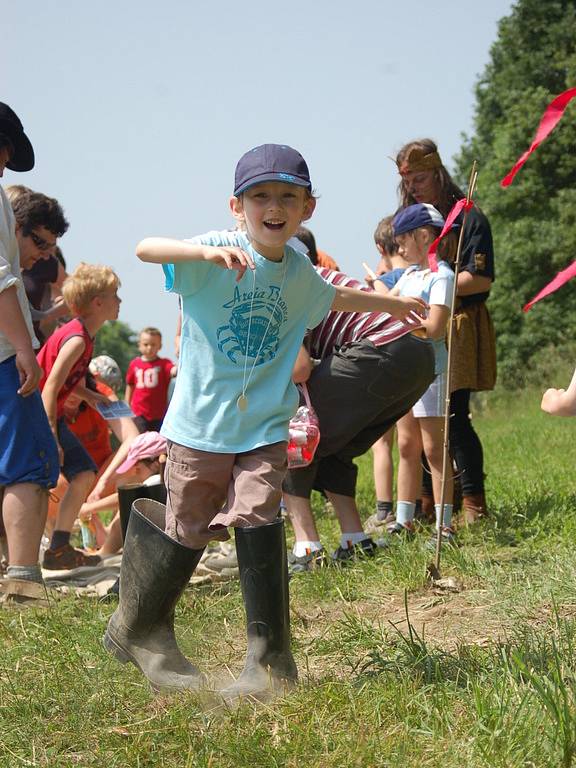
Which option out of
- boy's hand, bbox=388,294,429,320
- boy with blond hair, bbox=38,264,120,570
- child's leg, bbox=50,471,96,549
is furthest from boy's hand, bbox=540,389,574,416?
child's leg, bbox=50,471,96,549

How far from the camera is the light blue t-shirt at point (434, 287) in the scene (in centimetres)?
525

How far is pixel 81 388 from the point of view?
6.76 meters

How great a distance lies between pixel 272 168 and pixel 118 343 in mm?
82592

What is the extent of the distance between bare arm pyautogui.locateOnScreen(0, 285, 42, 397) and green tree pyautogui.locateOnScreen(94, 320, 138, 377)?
247ft

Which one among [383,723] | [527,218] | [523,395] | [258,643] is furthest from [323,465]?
[527,218]

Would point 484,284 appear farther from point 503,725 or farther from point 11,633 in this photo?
point 503,725

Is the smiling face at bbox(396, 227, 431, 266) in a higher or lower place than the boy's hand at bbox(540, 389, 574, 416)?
higher

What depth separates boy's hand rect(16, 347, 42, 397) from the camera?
4.81 meters

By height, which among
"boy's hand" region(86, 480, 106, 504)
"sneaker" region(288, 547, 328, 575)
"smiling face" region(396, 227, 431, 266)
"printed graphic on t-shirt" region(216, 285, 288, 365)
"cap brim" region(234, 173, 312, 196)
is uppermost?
"cap brim" region(234, 173, 312, 196)

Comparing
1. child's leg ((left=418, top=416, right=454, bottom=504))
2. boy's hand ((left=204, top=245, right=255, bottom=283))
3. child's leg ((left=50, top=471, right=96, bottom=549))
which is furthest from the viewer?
child's leg ((left=50, top=471, right=96, bottom=549))

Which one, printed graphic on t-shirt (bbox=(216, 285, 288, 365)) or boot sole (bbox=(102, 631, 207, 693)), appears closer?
boot sole (bbox=(102, 631, 207, 693))

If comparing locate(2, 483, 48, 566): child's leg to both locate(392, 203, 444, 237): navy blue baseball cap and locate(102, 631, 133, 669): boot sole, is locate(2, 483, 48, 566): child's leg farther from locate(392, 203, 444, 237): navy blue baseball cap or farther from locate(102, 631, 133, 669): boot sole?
locate(392, 203, 444, 237): navy blue baseball cap

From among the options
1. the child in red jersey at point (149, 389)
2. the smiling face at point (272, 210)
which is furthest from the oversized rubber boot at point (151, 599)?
the child in red jersey at point (149, 389)

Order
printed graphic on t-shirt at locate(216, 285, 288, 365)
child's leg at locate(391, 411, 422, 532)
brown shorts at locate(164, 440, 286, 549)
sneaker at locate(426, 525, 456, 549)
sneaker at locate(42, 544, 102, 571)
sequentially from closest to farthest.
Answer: brown shorts at locate(164, 440, 286, 549) → printed graphic on t-shirt at locate(216, 285, 288, 365) → sneaker at locate(426, 525, 456, 549) → child's leg at locate(391, 411, 422, 532) → sneaker at locate(42, 544, 102, 571)
